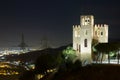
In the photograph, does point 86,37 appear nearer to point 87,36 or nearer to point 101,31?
point 87,36

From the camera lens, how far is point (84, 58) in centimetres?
6169

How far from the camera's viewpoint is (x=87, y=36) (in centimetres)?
6209

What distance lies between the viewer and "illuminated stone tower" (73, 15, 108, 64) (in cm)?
6169

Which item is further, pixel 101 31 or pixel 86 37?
pixel 101 31

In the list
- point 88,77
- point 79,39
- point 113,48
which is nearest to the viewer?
point 88,77

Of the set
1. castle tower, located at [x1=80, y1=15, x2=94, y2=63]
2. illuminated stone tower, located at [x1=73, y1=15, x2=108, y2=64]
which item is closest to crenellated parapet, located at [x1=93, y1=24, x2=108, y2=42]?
illuminated stone tower, located at [x1=73, y1=15, x2=108, y2=64]

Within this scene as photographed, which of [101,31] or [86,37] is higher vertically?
[101,31]

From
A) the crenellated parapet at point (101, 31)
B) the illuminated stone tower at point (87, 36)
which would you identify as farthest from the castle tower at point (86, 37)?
the crenellated parapet at point (101, 31)

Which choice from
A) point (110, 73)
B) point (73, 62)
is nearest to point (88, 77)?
point (110, 73)

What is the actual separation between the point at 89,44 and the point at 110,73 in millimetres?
14523

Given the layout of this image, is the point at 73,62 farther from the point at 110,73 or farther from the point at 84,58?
the point at 110,73

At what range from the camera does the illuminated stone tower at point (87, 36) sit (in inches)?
2429

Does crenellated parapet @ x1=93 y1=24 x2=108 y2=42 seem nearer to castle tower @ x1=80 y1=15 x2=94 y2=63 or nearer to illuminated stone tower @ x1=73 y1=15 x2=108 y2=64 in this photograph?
illuminated stone tower @ x1=73 y1=15 x2=108 y2=64

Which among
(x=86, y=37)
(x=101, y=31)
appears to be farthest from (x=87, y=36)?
(x=101, y=31)
